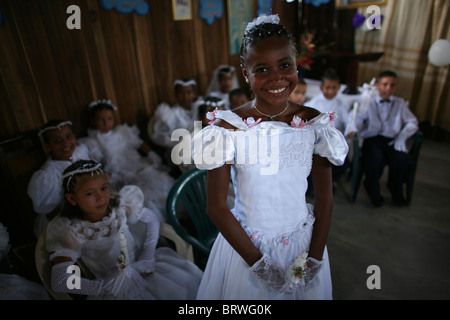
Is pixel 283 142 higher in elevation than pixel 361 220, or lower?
higher

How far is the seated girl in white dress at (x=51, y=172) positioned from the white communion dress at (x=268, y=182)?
4.50 ft

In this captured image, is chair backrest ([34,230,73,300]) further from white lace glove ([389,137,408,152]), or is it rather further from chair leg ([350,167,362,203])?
white lace glove ([389,137,408,152])

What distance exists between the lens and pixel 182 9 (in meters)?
3.38

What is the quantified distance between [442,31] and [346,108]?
1.98 m

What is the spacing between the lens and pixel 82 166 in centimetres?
150

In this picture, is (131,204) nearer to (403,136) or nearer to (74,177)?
(74,177)

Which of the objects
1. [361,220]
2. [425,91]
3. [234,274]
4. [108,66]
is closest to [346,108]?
[361,220]

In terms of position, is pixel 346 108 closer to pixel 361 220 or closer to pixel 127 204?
pixel 361 220

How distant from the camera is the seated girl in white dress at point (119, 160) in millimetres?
2432

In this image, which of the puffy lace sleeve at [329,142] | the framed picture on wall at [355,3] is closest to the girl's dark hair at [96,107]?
the puffy lace sleeve at [329,142]

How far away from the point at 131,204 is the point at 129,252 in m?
0.25

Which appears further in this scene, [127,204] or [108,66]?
[108,66]

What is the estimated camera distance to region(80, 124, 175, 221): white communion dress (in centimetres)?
239

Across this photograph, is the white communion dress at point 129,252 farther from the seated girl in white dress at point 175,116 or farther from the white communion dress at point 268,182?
the seated girl in white dress at point 175,116
